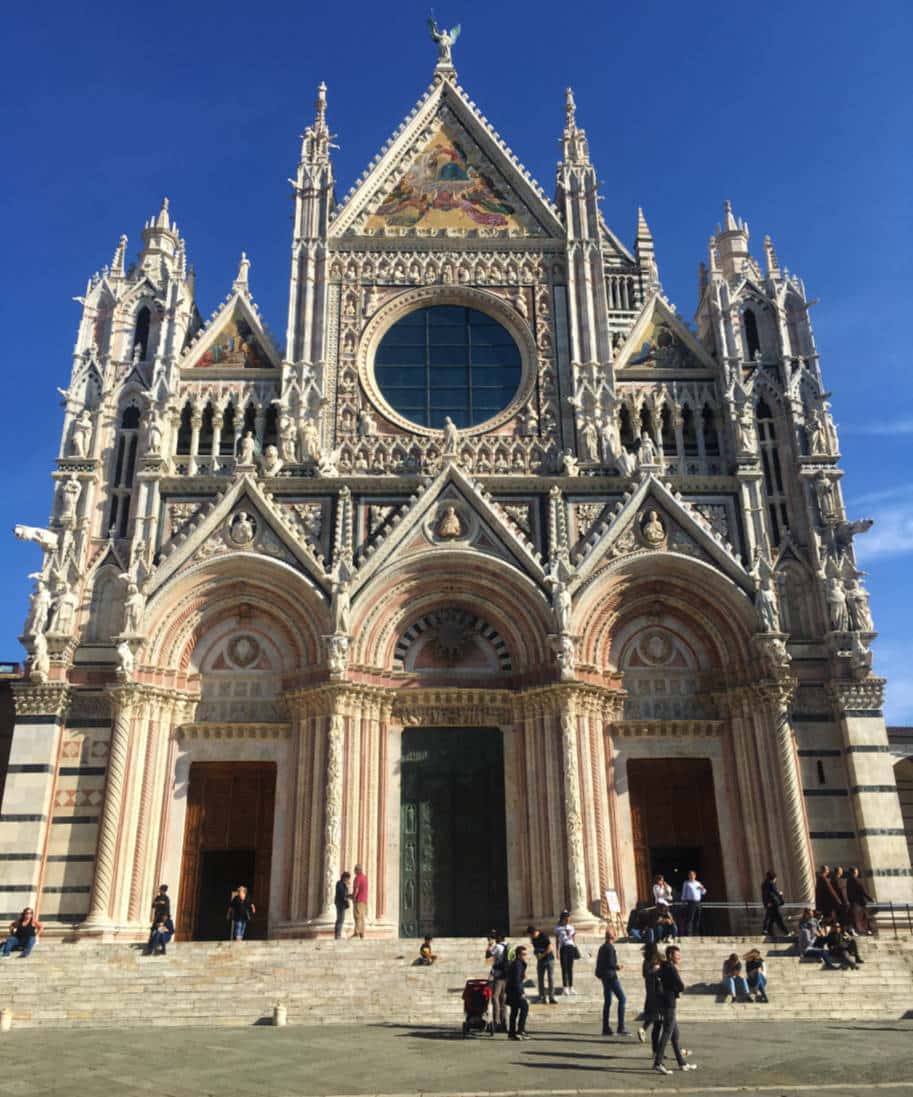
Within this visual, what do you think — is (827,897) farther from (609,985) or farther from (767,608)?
(609,985)

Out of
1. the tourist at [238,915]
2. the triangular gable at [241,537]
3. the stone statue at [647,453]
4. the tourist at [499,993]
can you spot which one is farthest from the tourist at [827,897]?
the triangular gable at [241,537]

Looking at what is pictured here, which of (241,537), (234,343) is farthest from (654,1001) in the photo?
Result: (234,343)

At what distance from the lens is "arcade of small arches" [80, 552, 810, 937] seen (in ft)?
66.6

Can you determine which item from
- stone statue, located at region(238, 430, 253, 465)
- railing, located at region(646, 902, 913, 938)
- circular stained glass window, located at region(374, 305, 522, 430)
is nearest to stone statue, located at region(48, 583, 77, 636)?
stone statue, located at region(238, 430, 253, 465)

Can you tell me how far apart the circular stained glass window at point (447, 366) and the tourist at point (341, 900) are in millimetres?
11172

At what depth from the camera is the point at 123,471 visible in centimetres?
2394

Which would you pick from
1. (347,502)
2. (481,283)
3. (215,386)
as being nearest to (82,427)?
(215,386)

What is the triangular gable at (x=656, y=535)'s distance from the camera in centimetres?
2248

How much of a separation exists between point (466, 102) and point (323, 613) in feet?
53.1

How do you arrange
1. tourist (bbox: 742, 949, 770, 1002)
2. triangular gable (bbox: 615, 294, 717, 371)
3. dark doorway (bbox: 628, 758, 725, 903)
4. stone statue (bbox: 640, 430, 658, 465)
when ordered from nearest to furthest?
tourist (bbox: 742, 949, 770, 1002) < dark doorway (bbox: 628, 758, 725, 903) < stone statue (bbox: 640, 430, 658, 465) < triangular gable (bbox: 615, 294, 717, 371)

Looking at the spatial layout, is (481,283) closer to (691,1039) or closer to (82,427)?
(82,427)

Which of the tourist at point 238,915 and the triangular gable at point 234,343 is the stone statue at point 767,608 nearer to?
the tourist at point 238,915

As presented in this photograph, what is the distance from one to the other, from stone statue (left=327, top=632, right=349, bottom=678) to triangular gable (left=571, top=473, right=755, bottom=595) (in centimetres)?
518

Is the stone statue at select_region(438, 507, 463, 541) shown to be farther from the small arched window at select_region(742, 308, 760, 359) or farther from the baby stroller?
the baby stroller
